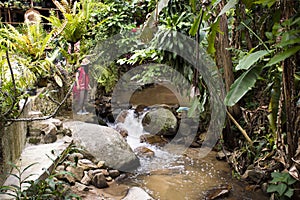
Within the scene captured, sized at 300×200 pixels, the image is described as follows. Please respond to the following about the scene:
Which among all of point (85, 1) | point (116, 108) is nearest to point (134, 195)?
point (85, 1)

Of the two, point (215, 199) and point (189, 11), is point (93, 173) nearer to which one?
point (215, 199)

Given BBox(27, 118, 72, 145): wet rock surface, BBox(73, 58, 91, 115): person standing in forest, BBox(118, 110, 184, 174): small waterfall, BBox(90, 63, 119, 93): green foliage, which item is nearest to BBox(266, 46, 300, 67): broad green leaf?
BBox(118, 110, 184, 174): small waterfall

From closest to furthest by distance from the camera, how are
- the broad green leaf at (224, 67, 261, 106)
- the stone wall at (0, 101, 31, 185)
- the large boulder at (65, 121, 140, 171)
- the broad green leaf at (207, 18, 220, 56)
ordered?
the broad green leaf at (224, 67, 261, 106), the broad green leaf at (207, 18, 220, 56), the stone wall at (0, 101, 31, 185), the large boulder at (65, 121, 140, 171)

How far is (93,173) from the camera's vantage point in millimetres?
3234

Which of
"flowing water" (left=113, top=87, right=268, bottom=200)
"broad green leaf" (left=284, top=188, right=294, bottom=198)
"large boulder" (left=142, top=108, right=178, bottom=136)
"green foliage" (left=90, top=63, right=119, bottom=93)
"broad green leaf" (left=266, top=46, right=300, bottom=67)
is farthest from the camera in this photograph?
"green foliage" (left=90, top=63, right=119, bottom=93)

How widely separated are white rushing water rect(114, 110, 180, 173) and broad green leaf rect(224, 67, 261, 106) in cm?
210

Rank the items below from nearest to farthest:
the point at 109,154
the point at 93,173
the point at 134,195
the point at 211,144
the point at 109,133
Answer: the point at 134,195 < the point at 93,173 < the point at 109,154 < the point at 109,133 < the point at 211,144

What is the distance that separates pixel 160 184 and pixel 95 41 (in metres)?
3.89

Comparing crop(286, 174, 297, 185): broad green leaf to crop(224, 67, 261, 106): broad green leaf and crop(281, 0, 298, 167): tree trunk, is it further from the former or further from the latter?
crop(224, 67, 261, 106): broad green leaf

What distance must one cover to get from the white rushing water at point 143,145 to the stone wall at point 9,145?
1.50 metres

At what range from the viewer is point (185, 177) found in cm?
346

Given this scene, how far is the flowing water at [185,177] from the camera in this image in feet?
9.98

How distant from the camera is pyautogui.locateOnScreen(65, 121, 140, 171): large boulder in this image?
11.7ft

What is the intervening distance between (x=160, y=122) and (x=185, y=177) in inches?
63.4
